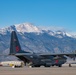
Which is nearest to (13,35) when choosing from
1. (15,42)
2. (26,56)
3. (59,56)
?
(15,42)

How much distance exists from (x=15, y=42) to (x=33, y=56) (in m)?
8.80

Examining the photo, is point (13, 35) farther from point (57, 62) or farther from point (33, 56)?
point (57, 62)

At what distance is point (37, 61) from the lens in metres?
113

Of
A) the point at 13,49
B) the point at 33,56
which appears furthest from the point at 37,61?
the point at 13,49

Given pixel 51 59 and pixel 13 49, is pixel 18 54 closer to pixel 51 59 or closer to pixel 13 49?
pixel 13 49

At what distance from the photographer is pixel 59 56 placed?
393ft

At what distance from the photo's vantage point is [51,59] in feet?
382

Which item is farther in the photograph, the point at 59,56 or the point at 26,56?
the point at 59,56

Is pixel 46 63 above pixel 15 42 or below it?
below

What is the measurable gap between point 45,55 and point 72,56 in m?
9.62

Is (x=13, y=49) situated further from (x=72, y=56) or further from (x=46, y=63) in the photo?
(x=72, y=56)

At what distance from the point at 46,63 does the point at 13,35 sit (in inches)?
616

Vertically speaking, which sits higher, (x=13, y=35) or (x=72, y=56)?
(x=13, y=35)

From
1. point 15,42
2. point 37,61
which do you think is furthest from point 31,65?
point 15,42
